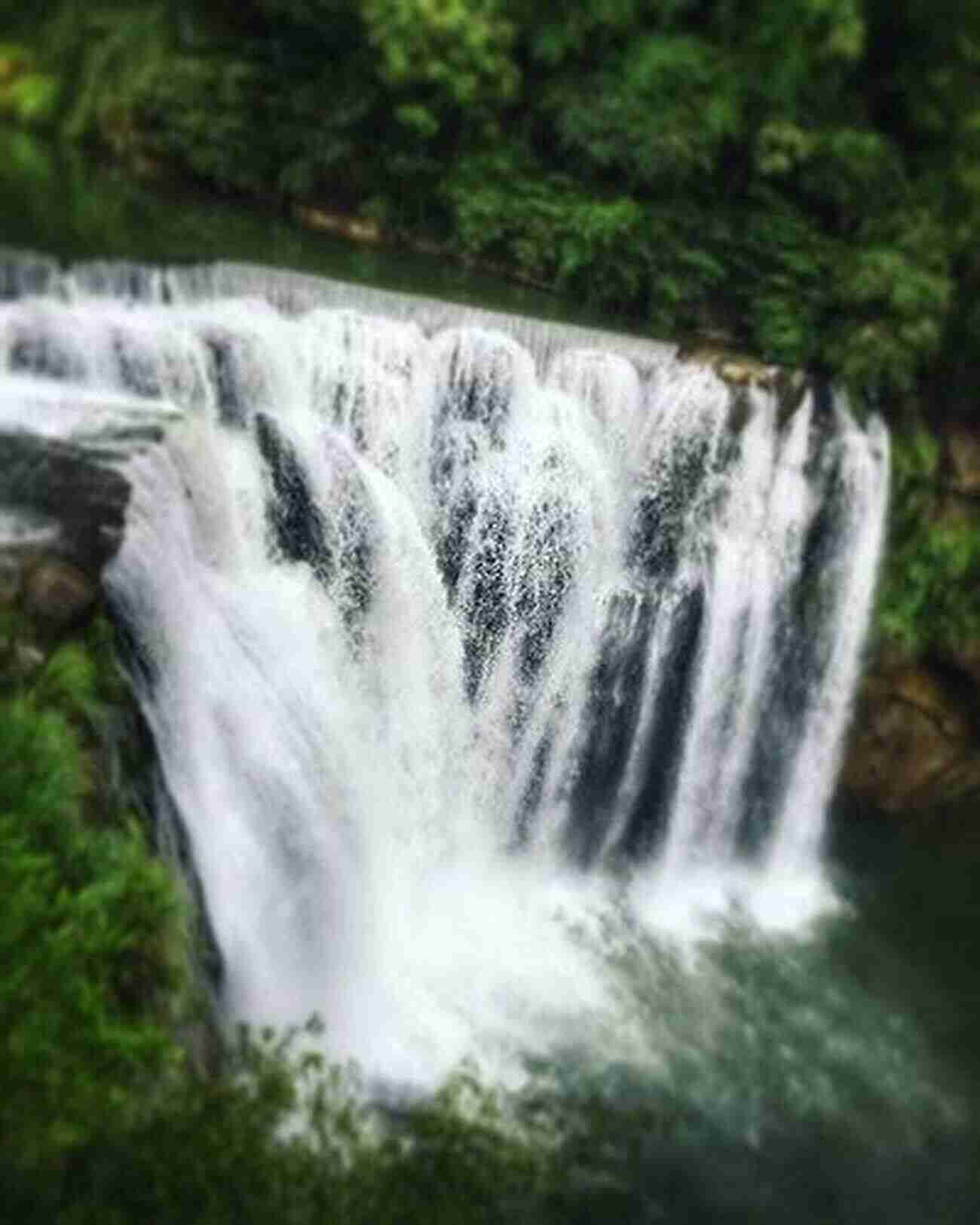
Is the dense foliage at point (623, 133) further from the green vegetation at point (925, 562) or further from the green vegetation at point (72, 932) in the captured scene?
the green vegetation at point (72, 932)

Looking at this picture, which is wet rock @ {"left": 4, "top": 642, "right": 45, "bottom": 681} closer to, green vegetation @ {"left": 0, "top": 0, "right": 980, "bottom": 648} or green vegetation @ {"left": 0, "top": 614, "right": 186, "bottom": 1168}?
green vegetation @ {"left": 0, "top": 614, "right": 186, "bottom": 1168}

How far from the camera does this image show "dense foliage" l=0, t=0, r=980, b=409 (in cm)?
1453

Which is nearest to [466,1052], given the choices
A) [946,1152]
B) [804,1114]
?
[804,1114]

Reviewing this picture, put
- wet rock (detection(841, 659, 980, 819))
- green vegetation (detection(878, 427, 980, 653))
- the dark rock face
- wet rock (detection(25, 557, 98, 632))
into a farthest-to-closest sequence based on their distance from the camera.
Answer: wet rock (detection(841, 659, 980, 819)) < green vegetation (detection(878, 427, 980, 653)) < the dark rock face < wet rock (detection(25, 557, 98, 632))

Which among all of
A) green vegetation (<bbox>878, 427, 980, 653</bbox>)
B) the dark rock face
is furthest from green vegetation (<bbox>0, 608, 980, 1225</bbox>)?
green vegetation (<bbox>878, 427, 980, 653</bbox>)

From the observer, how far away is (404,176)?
15.6m

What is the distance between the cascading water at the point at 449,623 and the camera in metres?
9.00

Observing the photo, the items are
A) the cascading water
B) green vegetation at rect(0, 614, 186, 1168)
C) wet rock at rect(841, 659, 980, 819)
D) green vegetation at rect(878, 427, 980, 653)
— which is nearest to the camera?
green vegetation at rect(0, 614, 186, 1168)

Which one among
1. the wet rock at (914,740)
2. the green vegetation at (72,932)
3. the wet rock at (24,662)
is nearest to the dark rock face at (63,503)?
the wet rock at (24,662)

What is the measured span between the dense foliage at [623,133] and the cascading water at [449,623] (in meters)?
2.33

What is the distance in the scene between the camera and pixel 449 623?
10930mm

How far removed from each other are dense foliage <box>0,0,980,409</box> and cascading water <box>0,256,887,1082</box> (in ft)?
7.65

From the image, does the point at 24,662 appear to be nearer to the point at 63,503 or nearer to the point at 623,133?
the point at 63,503

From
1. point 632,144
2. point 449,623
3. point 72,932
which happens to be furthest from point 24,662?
point 632,144
